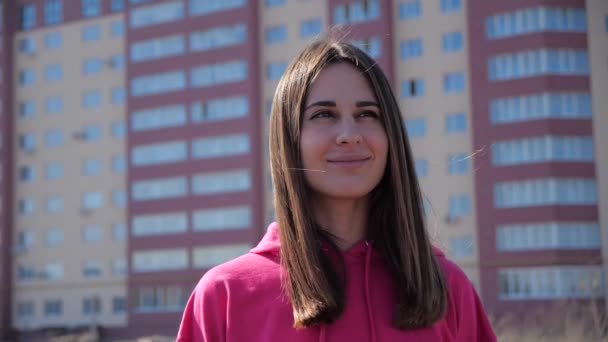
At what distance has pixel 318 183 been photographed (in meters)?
3.13

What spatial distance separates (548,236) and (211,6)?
2915 centimetres

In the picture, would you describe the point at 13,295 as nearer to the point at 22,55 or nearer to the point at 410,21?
the point at 22,55

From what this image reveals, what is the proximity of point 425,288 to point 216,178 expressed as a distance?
2255 inches

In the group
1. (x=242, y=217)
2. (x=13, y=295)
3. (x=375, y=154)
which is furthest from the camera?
(x=13, y=295)

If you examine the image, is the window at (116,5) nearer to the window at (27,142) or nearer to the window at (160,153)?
the window at (160,153)

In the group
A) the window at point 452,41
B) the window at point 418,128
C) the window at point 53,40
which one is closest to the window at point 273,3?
the window at point 452,41

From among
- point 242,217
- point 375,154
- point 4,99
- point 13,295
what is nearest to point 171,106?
point 242,217

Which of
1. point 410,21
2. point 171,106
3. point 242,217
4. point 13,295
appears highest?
point 410,21

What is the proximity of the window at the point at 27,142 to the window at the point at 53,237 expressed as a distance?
705cm

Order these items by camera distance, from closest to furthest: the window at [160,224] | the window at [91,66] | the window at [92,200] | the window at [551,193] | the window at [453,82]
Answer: the window at [551,193] → the window at [453,82] → the window at [160,224] → the window at [92,200] → the window at [91,66]

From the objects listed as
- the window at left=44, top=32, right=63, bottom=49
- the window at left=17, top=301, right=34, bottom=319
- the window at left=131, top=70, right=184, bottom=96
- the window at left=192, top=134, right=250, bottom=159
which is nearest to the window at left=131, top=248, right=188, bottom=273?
the window at left=192, top=134, right=250, bottom=159

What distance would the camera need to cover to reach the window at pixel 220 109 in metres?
59.1

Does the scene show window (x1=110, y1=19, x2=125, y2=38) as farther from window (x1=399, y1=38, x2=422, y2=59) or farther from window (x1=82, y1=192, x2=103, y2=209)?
window (x1=399, y1=38, x2=422, y2=59)

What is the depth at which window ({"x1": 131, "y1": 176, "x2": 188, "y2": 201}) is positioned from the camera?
201 ft
